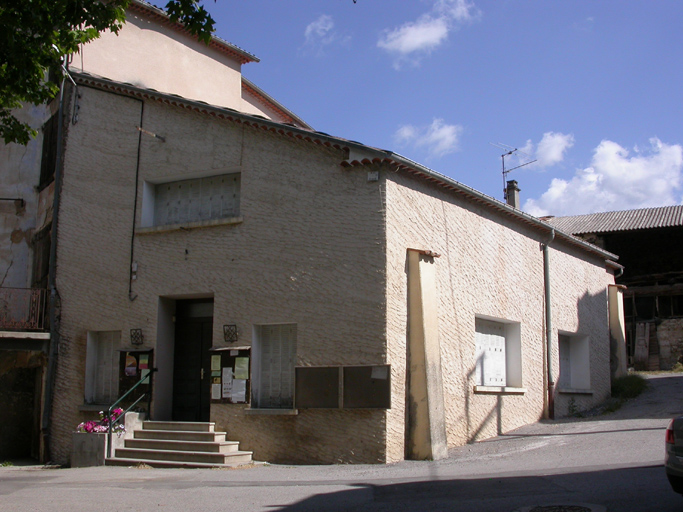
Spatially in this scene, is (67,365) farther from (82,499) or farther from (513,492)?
(513,492)

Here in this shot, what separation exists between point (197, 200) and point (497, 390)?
6.82 m

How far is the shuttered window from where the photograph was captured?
542 inches

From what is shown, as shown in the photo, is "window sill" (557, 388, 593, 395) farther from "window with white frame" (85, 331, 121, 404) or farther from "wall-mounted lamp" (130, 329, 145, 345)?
"window with white frame" (85, 331, 121, 404)

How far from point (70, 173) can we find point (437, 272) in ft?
25.8

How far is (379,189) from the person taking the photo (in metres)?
11.4

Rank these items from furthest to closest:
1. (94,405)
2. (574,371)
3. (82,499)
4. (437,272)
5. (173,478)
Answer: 1. (574,371)
2. (94,405)
3. (437,272)
4. (173,478)
5. (82,499)

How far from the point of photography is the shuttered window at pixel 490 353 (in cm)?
1377

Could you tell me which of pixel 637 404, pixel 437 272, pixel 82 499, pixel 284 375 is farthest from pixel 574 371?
pixel 82 499

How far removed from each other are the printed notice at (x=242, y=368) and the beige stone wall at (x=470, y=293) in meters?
2.64

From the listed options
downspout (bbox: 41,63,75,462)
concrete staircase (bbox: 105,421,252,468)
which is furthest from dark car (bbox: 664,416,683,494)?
downspout (bbox: 41,63,75,462)

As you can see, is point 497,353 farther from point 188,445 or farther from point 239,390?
point 188,445

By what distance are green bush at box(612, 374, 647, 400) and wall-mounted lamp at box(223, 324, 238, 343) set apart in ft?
33.8

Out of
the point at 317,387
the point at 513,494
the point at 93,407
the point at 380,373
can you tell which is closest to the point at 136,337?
the point at 93,407

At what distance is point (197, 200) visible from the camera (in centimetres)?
1357
